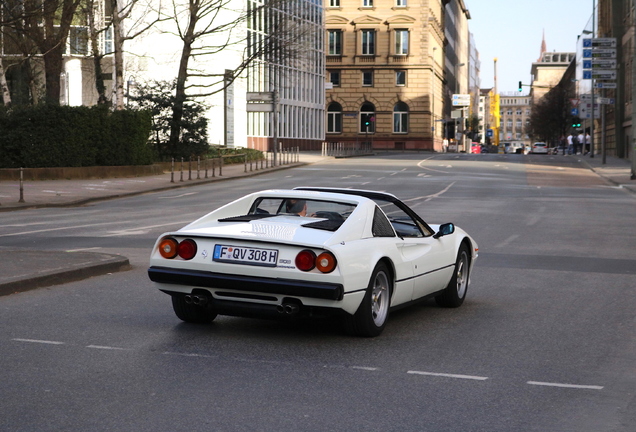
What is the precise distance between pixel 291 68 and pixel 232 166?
2696 centimetres

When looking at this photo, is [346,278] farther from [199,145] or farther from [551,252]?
[199,145]

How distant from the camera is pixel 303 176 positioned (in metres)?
43.7

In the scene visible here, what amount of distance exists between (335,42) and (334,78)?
379 cm

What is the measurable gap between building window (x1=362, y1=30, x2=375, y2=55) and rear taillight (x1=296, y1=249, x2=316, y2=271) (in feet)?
324

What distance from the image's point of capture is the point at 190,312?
8.41m

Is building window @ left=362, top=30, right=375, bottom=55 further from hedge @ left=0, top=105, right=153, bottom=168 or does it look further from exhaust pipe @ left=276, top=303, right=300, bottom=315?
exhaust pipe @ left=276, top=303, right=300, bottom=315

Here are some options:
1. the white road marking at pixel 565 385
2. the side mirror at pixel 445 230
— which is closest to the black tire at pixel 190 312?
the side mirror at pixel 445 230

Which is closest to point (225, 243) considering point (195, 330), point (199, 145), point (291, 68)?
point (195, 330)

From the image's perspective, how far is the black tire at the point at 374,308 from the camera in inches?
308

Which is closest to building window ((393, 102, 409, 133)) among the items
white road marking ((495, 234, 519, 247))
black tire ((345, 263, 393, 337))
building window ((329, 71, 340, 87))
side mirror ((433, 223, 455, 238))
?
building window ((329, 71, 340, 87))

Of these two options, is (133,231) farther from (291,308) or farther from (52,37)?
(52,37)

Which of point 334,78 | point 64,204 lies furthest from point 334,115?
point 64,204

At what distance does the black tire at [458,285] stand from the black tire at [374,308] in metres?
1.54

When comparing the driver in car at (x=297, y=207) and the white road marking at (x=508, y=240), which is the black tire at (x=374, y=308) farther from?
the white road marking at (x=508, y=240)
